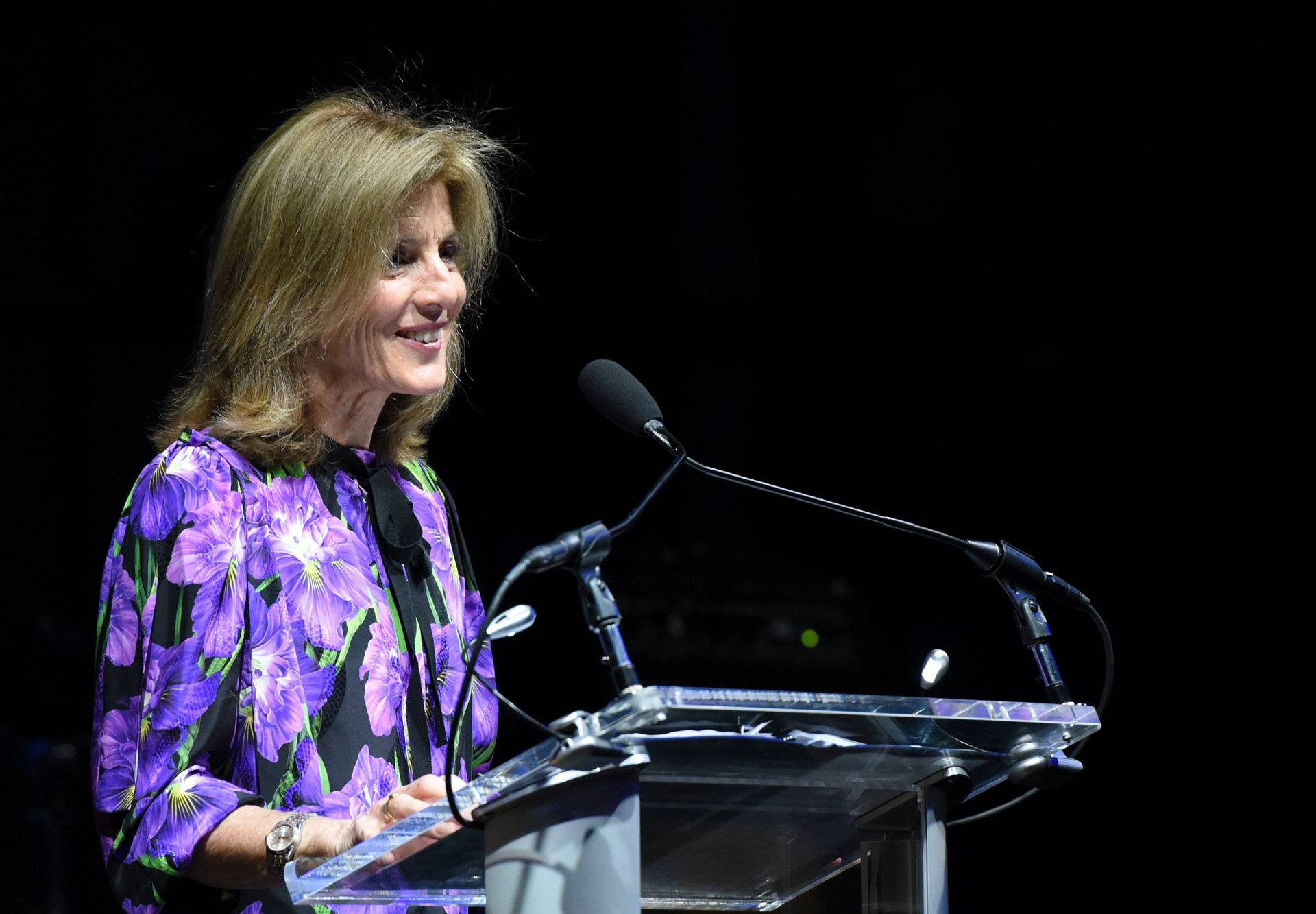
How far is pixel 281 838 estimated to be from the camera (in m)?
1.52

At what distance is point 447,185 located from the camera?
2.07m

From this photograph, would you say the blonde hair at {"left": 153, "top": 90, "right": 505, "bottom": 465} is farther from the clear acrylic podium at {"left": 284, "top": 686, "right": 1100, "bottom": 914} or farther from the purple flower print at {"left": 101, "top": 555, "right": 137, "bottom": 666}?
the clear acrylic podium at {"left": 284, "top": 686, "right": 1100, "bottom": 914}

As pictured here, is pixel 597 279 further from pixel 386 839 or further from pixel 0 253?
pixel 386 839

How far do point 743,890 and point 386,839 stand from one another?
1.27ft

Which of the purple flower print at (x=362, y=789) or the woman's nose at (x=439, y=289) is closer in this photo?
the purple flower print at (x=362, y=789)

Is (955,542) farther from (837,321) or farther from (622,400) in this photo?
(837,321)

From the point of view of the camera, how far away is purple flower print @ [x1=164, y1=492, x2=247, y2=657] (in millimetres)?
1667

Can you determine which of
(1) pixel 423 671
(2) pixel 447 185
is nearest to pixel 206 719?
(1) pixel 423 671

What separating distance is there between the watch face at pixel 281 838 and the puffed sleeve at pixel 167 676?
0.07 m

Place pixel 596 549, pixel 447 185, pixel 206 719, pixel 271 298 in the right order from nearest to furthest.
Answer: pixel 596 549 < pixel 206 719 < pixel 271 298 < pixel 447 185

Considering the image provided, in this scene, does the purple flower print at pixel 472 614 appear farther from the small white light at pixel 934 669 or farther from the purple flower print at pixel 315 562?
the small white light at pixel 934 669

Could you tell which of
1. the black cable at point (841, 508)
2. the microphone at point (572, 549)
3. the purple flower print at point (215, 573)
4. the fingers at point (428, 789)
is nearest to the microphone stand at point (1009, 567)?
the black cable at point (841, 508)

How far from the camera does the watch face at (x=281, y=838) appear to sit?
151 cm

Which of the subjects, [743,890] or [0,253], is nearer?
[743,890]
